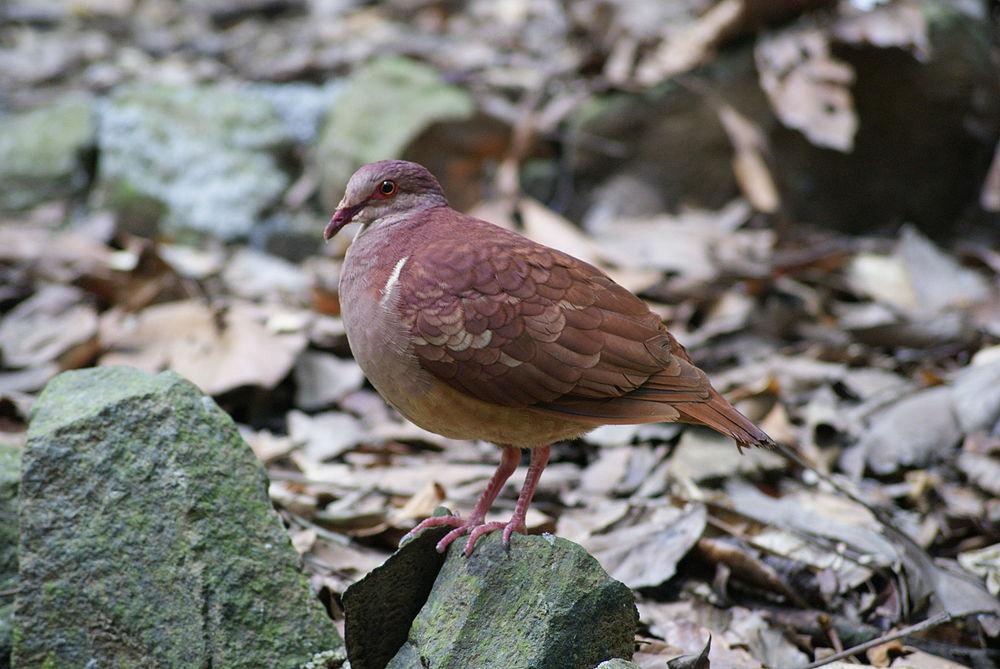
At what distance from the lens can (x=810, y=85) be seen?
6715 millimetres

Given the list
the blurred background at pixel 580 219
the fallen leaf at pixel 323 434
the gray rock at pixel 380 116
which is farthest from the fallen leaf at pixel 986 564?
the gray rock at pixel 380 116

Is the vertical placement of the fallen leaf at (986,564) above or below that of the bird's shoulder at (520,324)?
below

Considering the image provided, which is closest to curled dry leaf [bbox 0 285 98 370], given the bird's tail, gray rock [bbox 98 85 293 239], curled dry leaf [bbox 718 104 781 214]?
gray rock [bbox 98 85 293 239]

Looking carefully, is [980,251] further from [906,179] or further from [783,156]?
[783,156]

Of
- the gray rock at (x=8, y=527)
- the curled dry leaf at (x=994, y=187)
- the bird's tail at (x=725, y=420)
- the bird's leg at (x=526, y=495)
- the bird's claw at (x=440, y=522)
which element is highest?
the bird's tail at (x=725, y=420)

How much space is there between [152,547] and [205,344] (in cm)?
247

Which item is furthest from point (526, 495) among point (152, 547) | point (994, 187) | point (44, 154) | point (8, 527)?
point (44, 154)

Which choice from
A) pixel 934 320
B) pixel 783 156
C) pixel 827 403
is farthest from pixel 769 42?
pixel 827 403

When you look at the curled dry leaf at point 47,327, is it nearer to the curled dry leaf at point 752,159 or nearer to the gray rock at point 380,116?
the gray rock at point 380,116

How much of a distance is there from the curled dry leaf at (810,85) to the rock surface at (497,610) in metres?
4.39

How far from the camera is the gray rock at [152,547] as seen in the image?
119 inches

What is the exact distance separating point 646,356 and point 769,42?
4664 millimetres

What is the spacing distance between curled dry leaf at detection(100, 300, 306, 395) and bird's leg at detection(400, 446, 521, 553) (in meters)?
2.01

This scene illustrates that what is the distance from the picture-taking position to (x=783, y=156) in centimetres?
747
